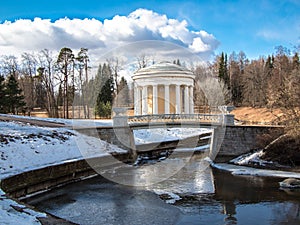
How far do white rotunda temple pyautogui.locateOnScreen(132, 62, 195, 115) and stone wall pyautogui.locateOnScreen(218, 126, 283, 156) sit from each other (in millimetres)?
10207

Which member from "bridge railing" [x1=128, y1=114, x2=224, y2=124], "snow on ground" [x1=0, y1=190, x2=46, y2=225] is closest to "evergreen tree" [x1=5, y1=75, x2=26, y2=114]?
"bridge railing" [x1=128, y1=114, x2=224, y2=124]

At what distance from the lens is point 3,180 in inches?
527

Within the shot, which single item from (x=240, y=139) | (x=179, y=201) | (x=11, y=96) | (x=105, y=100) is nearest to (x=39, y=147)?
(x=179, y=201)

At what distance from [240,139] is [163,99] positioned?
11.9m

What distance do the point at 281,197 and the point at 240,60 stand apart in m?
57.4

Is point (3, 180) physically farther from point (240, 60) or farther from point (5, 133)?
point (240, 60)

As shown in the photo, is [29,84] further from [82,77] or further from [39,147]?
[39,147]

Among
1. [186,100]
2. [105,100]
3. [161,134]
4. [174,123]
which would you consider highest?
[105,100]

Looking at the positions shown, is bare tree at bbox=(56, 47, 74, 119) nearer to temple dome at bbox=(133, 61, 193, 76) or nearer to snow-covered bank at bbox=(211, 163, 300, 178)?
temple dome at bbox=(133, 61, 193, 76)

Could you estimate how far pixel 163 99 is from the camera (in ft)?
108

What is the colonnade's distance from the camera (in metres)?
32.5

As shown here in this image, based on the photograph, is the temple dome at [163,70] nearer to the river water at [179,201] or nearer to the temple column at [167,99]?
the temple column at [167,99]

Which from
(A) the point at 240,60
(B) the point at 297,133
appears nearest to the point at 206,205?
(B) the point at 297,133

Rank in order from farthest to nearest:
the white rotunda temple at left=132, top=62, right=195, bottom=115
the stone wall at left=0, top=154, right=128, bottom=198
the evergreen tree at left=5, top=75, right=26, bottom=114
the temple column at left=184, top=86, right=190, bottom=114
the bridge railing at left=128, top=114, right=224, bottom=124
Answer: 1. the temple column at left=184, top=86, right=190, bottom=114
2. the evergreen tree at left=5, top=75, right=26, bottom=114
3. the white rotunda temple at left=132, top=62, right=195, bottom=115
4. the bridge railing at left=128, top=114, right=224, bottom=124
5. the stone wall at left=0, top=154, right=128, bottom=198
